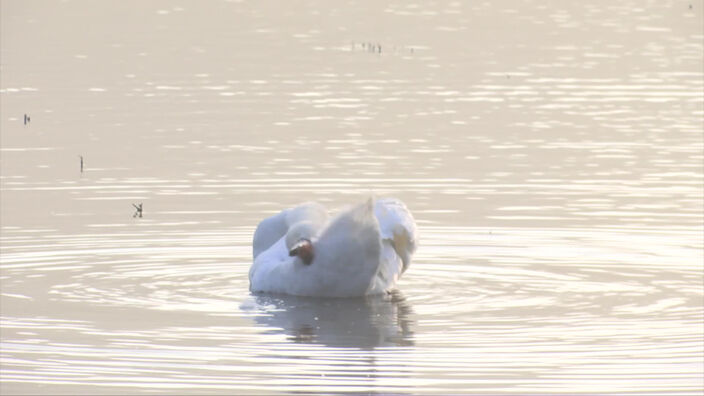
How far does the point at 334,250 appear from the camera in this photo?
1245 centimetres

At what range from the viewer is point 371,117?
23031 mm

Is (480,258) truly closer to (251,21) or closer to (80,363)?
(80,363)

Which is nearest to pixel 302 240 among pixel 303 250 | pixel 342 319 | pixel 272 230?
pixel 303 250

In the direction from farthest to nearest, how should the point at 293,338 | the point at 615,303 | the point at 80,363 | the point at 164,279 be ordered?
the point at 164,279 → the point at 615,303 → the point at 293,338 → the point at 80,363

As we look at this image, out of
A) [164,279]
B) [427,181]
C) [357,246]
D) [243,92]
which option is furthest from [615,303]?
[243,92]

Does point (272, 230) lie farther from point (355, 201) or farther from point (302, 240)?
point (355, 201)

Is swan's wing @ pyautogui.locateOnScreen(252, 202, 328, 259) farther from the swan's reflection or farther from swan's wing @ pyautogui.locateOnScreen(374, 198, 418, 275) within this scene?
the swan's reflection

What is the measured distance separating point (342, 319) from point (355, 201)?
463cm

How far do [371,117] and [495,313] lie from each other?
431 inches

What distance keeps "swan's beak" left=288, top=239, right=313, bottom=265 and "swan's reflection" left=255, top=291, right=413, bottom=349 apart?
0.39 metres

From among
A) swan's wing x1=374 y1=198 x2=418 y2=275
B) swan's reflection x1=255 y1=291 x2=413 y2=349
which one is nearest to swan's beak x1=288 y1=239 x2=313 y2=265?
swan's reflection x1=255 y1=291 x2=413 y2=349

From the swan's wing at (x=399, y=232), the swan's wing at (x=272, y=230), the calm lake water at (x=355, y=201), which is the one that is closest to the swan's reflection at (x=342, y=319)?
the calm lake water at (x=355, y=201)

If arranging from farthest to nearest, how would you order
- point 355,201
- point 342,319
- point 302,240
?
1. point 355,201
2. point 302,240
3. point 342,319

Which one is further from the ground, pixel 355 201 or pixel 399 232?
pixel 399 232
